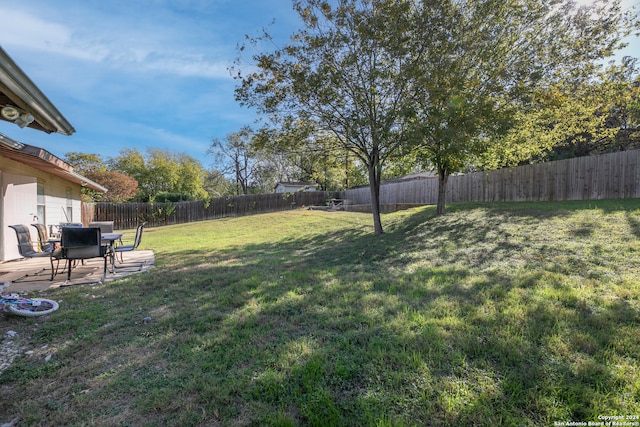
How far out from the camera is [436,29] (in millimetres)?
6879

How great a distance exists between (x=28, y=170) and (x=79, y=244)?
17.7ft

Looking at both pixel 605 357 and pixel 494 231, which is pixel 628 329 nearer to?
pixel 605 357

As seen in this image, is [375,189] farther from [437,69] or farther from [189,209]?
[189,209]

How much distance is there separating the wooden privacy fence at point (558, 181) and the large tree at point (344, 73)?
7.14 metres

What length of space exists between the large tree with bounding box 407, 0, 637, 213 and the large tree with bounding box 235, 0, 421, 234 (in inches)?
22.4

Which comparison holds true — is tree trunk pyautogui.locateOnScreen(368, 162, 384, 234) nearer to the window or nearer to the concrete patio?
the concrete patio

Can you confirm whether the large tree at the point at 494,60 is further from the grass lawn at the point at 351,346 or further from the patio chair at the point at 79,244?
the patio chair at the point at 79,244

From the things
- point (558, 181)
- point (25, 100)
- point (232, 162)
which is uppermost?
point (232, 162)

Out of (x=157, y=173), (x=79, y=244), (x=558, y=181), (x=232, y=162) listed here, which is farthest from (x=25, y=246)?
(x=232, y=162)

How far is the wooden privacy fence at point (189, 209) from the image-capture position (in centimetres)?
1772

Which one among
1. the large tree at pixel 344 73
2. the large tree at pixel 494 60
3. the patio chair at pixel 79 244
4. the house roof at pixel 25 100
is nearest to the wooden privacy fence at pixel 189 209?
the large tree at pixel 344 73

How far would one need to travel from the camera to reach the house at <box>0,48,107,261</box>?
2.70m

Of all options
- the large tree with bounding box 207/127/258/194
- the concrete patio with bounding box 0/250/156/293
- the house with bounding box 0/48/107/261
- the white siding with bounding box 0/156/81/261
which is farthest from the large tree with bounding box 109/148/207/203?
the concrete patio with bounding box 0/250/156/293

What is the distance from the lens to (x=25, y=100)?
2.77m
